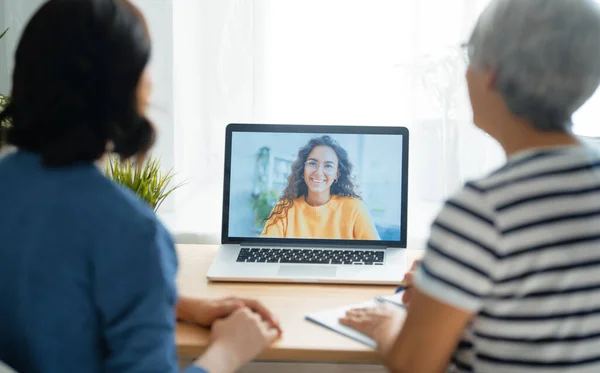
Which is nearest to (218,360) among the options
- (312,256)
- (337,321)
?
(337,321)

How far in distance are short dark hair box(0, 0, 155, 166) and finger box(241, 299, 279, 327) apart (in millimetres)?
464

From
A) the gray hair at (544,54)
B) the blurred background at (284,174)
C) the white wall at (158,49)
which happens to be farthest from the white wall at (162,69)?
the gray hair at (544,54)

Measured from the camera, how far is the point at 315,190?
5.57 feet

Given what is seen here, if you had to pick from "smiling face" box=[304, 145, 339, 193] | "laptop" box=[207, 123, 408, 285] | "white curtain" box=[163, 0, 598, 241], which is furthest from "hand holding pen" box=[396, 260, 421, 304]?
"white curtain" box=[163, 0, 598, 241]

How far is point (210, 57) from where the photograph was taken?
84.6 inches

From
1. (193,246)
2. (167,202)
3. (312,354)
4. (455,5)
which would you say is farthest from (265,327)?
(455,5)

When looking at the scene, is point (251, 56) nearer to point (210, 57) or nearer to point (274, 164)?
point (210, 57)

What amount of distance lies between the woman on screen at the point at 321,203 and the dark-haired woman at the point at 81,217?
0.79m

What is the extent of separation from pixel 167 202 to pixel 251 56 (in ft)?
1.70

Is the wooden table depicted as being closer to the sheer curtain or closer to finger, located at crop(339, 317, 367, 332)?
finger, located at crop(339, 317, 367, 332)

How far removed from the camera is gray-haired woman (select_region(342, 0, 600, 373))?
0.91m

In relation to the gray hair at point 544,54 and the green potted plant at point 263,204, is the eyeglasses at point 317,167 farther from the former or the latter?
the gray hair at point 544,54

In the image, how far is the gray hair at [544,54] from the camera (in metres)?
0.92

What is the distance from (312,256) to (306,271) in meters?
0.08
